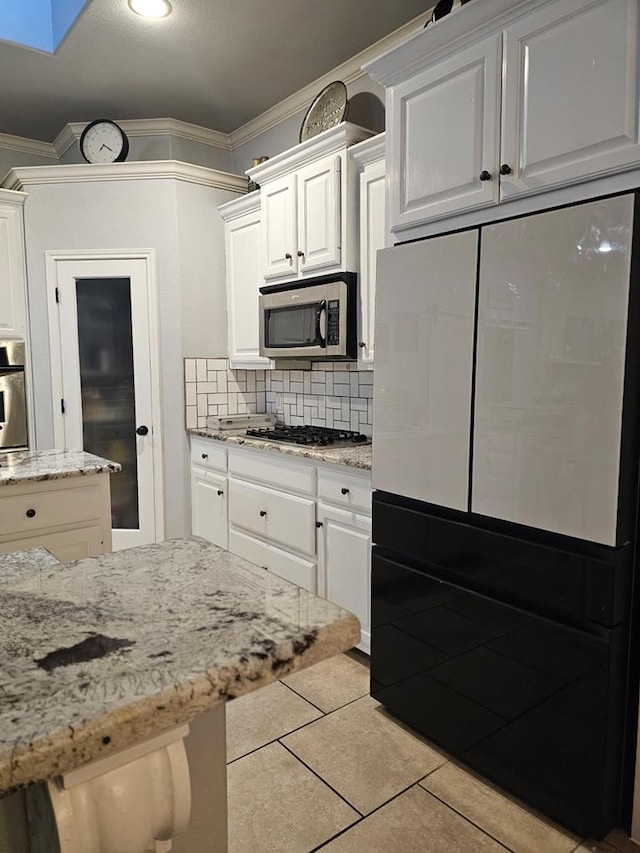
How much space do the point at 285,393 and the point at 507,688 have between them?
2.58m

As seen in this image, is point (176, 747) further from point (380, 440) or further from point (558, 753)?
point (380, 440)

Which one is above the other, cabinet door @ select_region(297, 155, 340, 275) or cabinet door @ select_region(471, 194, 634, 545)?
cabinet door @ select_region(297, 155, 340, 275)

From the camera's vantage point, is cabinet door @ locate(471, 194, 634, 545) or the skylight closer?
cabinet door @ locate(471, 194, 634, 545)

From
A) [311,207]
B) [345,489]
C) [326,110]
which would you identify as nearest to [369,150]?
[311,207]

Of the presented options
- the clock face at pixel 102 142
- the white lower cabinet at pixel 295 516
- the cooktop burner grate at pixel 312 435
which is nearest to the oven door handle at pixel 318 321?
the cooktop burner grate at pixel 312 435

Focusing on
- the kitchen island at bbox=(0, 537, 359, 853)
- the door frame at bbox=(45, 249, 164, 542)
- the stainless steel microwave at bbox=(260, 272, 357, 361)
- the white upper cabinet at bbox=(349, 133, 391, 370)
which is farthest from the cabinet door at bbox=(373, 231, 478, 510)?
the door frame at bbox=(45, 249, 164, 542)

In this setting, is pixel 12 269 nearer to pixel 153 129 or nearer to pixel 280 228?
pixel 153 129

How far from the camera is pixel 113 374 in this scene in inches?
151

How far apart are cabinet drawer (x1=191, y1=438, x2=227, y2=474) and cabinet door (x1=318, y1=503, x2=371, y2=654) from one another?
947 millimetres

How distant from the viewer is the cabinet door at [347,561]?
8.62 ft

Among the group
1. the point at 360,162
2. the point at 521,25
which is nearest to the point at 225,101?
the point at 360,162

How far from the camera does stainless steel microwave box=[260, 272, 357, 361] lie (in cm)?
292

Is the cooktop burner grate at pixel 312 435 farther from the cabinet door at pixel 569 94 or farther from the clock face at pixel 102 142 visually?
the clock face at pixel 102 142

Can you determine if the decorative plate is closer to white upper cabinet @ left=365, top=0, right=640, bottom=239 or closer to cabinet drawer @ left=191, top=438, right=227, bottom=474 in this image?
white upper cabinet @ left=365, top=0, right=640, bottom=239
